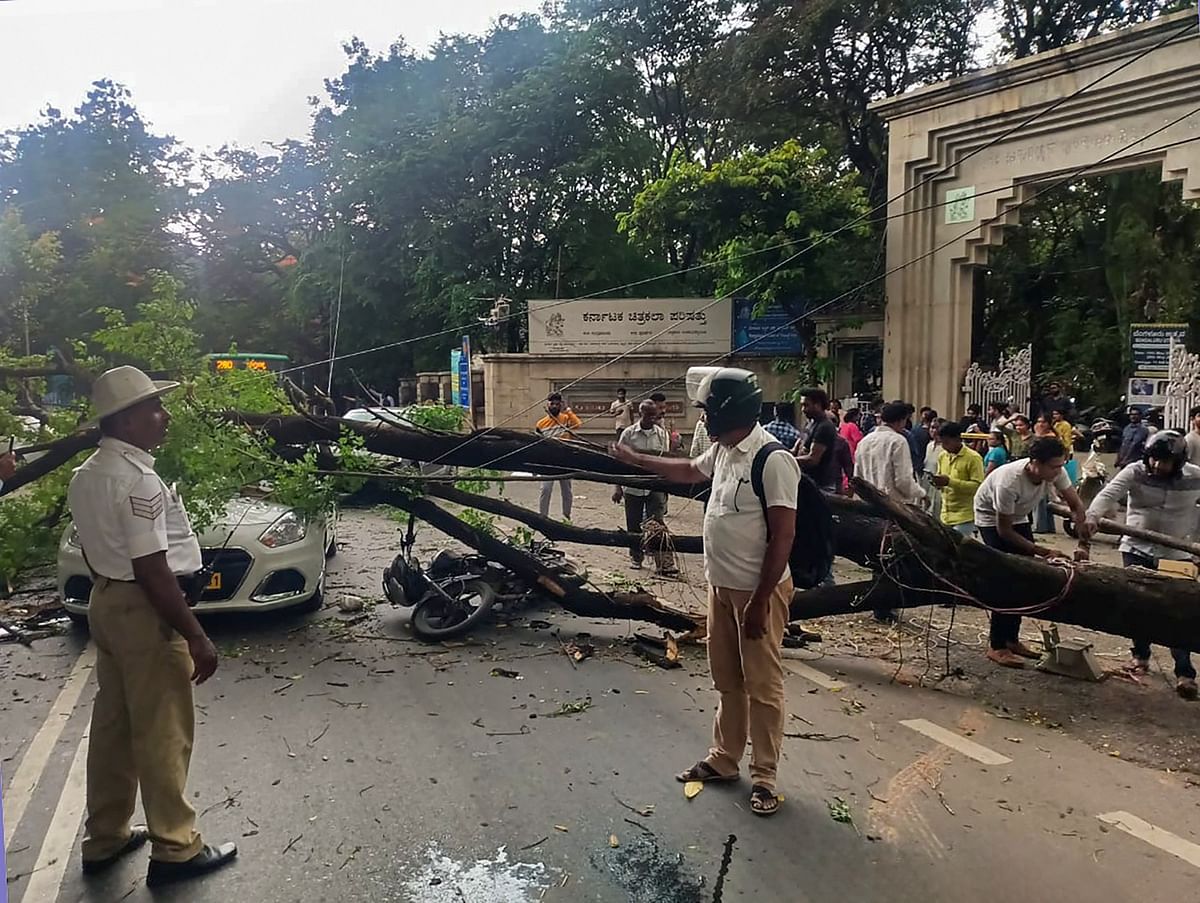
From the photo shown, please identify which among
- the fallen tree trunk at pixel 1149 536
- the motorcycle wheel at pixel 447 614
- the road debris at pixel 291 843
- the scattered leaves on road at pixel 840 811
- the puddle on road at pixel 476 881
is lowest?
the scattered leaves on road at pixel 840 811

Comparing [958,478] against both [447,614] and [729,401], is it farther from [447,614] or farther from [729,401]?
[729,401]

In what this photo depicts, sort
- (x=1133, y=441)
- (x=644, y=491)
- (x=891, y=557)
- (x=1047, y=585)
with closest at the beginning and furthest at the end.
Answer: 1. (x=1047, y=585)
2. (x=891, y=557)
3. (x=644, y=491)
4. (x=1133, y=441)

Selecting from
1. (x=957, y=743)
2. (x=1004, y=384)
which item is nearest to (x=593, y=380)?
(x=1004, y=384)

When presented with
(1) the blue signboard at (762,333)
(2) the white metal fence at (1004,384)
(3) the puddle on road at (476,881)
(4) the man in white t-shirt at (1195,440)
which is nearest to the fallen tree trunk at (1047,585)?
(3) the puddle on road at (476,881)

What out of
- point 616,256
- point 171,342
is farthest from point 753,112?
point 171,342

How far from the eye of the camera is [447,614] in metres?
6.34

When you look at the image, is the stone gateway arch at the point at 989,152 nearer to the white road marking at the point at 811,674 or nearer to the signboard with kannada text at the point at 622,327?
the signboard with kannada text at the point at 622,327

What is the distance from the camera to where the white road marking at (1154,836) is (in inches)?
134

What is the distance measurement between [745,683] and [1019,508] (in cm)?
288

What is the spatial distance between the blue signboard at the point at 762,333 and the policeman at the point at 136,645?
1648cm

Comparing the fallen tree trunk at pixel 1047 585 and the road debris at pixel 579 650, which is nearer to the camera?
the fallen tree trunk at pixel 1047 585

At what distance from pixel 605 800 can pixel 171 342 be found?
4.08 meters

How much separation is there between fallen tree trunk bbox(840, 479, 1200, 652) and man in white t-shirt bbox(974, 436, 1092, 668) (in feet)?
1.29

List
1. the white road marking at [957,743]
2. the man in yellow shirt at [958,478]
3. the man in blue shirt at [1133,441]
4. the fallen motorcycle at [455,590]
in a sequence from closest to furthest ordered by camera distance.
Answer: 1. the white road marking at [957,743]
2. the fallen motorcycle at [455,590]
3. the man in yellow shirt at [958,478]
4. the man in blue shirt at [1133,441]
